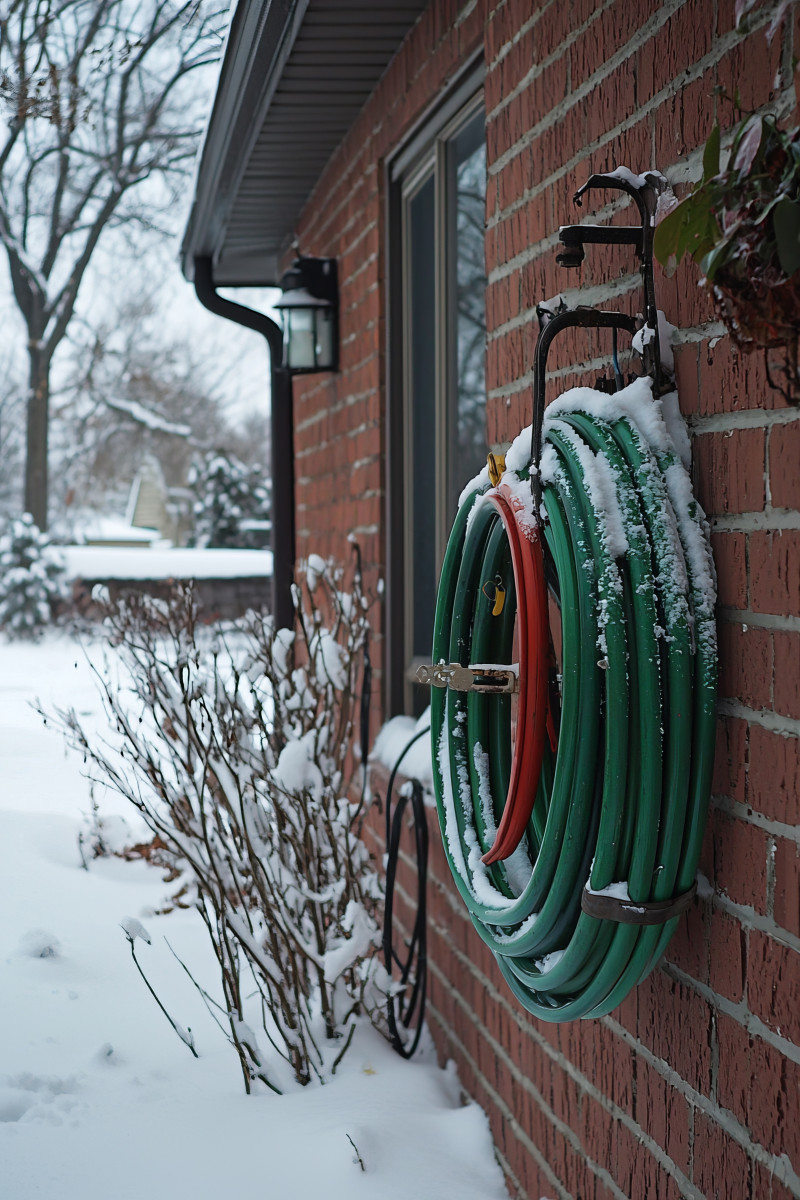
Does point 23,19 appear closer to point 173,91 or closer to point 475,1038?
point 173,91

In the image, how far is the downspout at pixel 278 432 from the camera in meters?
4.97

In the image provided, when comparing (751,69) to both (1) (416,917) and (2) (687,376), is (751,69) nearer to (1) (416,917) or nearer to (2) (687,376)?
(2) (687,376)

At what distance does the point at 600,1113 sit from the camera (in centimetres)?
178

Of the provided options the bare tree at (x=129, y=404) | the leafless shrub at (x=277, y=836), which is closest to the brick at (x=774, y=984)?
the leafless shrub at (x=277, y=836)

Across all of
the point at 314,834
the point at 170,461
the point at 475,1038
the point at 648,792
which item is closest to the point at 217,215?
the point at 314,834

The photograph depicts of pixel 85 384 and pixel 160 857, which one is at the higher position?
pixel 85 384

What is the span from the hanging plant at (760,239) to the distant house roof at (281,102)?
1.82 meters

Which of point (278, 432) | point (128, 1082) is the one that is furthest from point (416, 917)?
point (278, 432)

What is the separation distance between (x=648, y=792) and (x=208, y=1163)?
1.45m

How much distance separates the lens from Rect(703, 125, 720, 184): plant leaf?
3.71ft

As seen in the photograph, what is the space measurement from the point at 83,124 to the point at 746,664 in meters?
5.07

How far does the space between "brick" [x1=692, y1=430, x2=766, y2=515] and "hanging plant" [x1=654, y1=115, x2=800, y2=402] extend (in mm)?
210

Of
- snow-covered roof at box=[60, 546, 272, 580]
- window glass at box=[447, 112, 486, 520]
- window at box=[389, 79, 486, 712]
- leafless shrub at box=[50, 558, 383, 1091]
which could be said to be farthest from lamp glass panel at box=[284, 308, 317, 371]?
snow-covered roof at box=[60, 546, 272, 580]

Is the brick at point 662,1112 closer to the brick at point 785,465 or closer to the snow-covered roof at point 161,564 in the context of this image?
the brick at point 785,465
